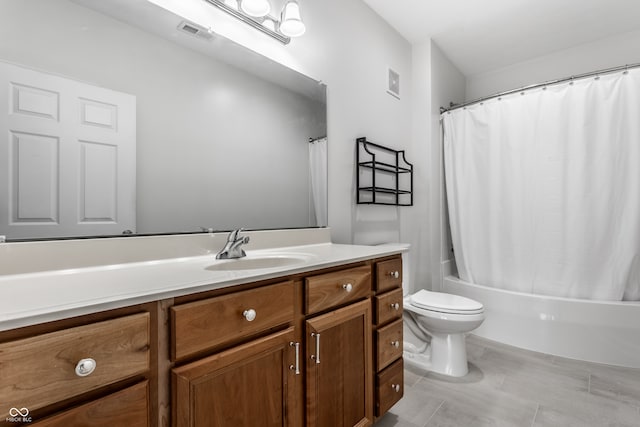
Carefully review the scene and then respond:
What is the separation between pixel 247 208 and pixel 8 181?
79 centimetres

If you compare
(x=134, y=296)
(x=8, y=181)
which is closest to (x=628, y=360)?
(x=134, y=296)

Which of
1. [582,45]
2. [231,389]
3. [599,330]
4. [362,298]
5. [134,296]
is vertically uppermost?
[582,45]

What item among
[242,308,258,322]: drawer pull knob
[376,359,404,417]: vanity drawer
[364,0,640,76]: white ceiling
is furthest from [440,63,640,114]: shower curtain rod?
[242,308,258,322]: drawer pull knob

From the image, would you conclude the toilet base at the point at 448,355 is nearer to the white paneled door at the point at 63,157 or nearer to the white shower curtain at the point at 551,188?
the white shower curtain at the point at 551,188

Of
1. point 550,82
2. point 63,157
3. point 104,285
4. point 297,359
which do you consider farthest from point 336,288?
point 550,82

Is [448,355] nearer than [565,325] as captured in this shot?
Yes

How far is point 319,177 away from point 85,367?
1407 mm

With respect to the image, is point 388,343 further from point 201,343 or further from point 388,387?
point 201,343

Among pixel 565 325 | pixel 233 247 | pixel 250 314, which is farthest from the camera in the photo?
pixel 565 325

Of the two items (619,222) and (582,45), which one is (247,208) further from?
(582,45)

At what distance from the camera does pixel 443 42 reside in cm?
272

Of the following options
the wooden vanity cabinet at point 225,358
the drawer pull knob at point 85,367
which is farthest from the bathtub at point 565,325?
the drawer pull knob at point 85,367

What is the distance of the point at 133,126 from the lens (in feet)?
3.71

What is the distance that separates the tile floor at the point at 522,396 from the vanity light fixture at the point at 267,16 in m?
1.90
